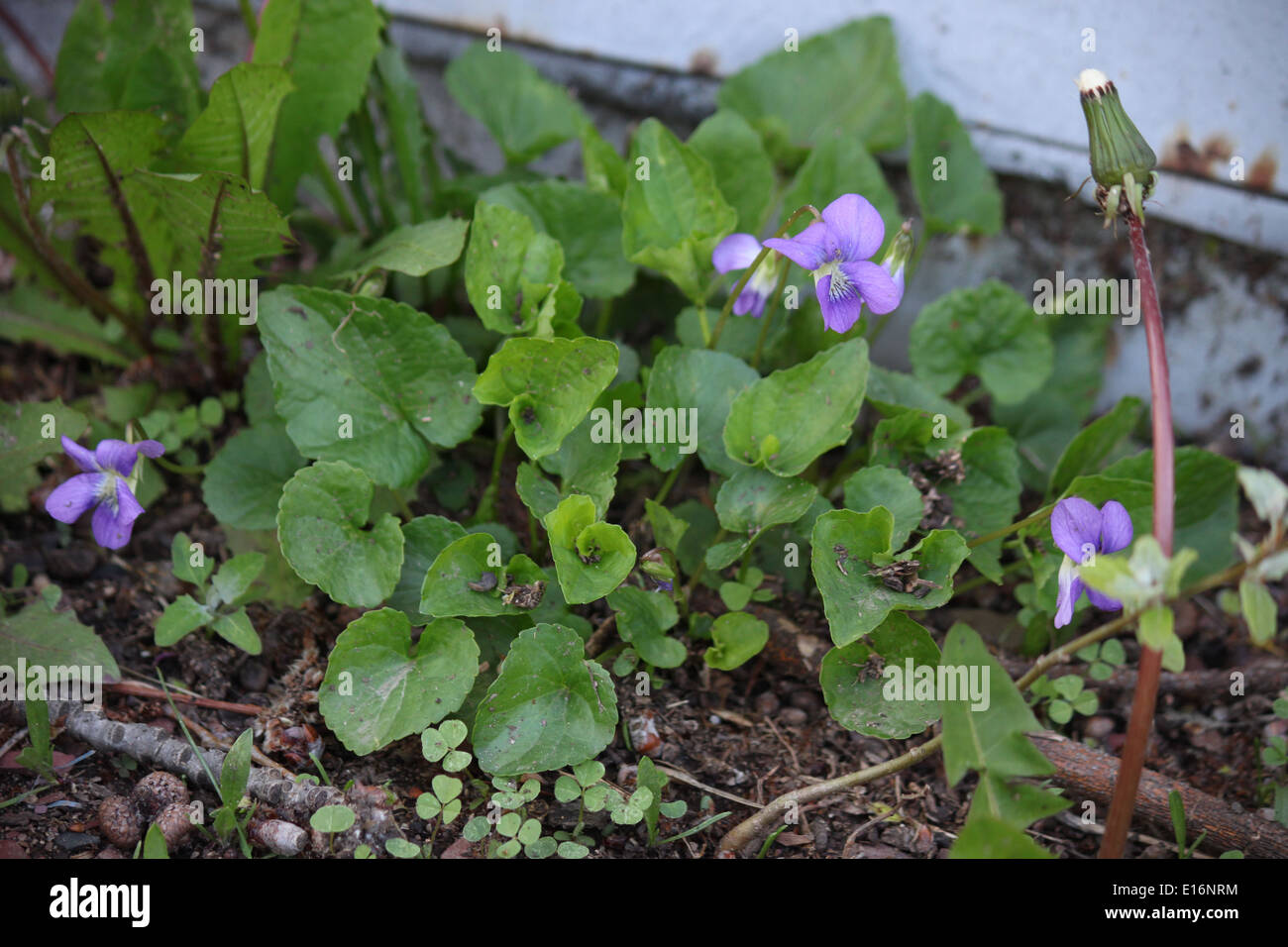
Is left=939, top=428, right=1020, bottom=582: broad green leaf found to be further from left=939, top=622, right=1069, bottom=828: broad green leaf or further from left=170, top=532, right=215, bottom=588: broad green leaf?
left=170, top=532, right=215, bottom=588: broad green leaf

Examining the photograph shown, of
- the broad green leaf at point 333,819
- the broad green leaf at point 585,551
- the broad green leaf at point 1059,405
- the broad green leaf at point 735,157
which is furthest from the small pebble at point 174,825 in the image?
the broad green leaf at point 1059,405

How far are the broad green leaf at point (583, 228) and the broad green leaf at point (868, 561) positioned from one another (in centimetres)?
81

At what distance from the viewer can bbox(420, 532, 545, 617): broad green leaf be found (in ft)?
Answer: 5.49

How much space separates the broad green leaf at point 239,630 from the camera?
5.82ft

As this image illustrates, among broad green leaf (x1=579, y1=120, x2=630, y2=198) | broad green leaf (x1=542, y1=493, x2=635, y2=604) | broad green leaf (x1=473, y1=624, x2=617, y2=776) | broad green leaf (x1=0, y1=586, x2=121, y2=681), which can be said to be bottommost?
broad green leaf (x1=473, y1=624, x2=617, y2=776)

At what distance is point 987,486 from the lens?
198 centimetres

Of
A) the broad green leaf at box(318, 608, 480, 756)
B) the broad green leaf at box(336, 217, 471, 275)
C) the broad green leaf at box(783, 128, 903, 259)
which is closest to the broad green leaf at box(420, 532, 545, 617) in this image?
the broad green leaf at box(318, 608, 480, 756)

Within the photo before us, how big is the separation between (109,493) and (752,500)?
1158 mm

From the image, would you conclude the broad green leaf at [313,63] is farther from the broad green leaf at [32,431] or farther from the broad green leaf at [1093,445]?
the broad green leaf at [1093,445]

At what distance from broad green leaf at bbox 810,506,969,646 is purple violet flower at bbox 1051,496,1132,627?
6.1 inches

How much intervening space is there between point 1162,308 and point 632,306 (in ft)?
4.29

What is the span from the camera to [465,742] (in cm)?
174
